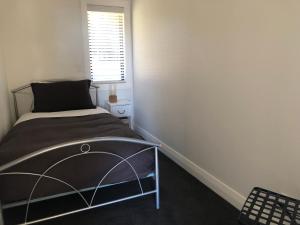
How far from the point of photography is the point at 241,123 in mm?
2000

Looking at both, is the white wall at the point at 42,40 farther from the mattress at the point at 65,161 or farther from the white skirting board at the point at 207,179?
the white skirting board at the point at 207,179

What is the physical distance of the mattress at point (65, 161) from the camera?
1.78 m

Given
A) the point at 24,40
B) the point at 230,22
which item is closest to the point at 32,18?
the point at 24,40

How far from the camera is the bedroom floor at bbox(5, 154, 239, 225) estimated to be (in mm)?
1968

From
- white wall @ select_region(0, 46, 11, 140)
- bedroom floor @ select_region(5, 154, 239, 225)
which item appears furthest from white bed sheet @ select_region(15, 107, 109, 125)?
bedroom floor @ select_region(5, 154, 239, 225)

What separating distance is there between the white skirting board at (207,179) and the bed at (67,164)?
0.61 meters

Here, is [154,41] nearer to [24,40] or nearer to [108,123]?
[108,123]

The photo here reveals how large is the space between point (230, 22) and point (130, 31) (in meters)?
2.25

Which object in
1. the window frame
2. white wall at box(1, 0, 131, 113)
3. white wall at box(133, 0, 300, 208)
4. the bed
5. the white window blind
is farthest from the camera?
the white window blind

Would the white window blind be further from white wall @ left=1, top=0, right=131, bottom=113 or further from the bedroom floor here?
the bedroom floor

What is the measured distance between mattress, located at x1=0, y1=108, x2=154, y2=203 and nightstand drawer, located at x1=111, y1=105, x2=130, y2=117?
4.03 ft

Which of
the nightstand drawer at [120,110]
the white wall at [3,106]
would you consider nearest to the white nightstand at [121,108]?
the nightstand drawer at [120,110]

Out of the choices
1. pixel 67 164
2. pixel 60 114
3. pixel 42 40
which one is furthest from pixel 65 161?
pixel 42 40

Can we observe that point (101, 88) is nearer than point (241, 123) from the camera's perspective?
No
